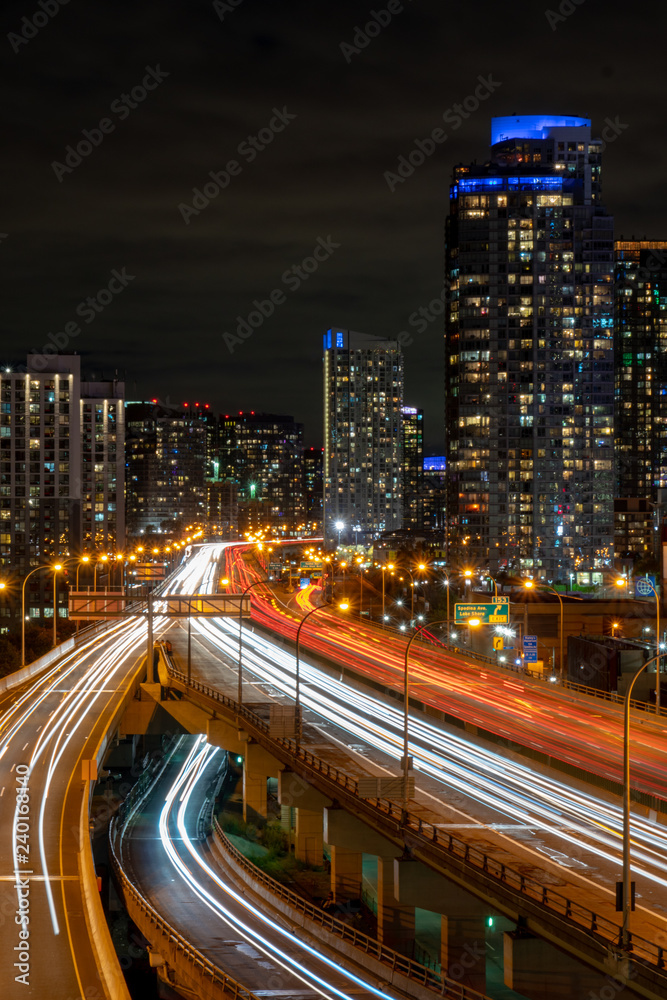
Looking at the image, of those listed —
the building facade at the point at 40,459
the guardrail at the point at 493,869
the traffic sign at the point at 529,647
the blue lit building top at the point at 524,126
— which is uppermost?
the blue lit building top at the point at 524,126

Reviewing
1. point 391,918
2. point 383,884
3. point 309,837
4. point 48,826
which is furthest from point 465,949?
point 309,837

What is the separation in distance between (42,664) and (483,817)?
45.6 m

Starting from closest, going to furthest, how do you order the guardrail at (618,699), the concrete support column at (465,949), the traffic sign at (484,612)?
the concrete support column at (465,949) < the guardrail at (618,699) < the traffic sign at (484,612)

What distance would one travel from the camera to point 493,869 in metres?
29.3

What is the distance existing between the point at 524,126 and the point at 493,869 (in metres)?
179

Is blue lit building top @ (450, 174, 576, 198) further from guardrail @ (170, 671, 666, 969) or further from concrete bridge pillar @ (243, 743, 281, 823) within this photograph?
guardrail @ (170, 671, 666, 969)

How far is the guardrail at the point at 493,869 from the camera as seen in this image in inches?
958

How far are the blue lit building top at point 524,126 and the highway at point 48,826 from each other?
146 metres

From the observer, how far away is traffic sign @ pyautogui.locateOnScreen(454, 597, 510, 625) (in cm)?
5681

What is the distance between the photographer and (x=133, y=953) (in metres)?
42.0

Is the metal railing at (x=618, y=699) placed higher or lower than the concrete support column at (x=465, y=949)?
higher

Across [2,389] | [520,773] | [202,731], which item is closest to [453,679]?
[202,731]

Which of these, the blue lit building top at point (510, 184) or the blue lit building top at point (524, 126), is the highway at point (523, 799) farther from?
the blue lit building top at point (524, 126)

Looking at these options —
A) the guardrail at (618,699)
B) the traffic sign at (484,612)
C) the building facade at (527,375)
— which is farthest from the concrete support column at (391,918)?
the building facade at (527,375)
